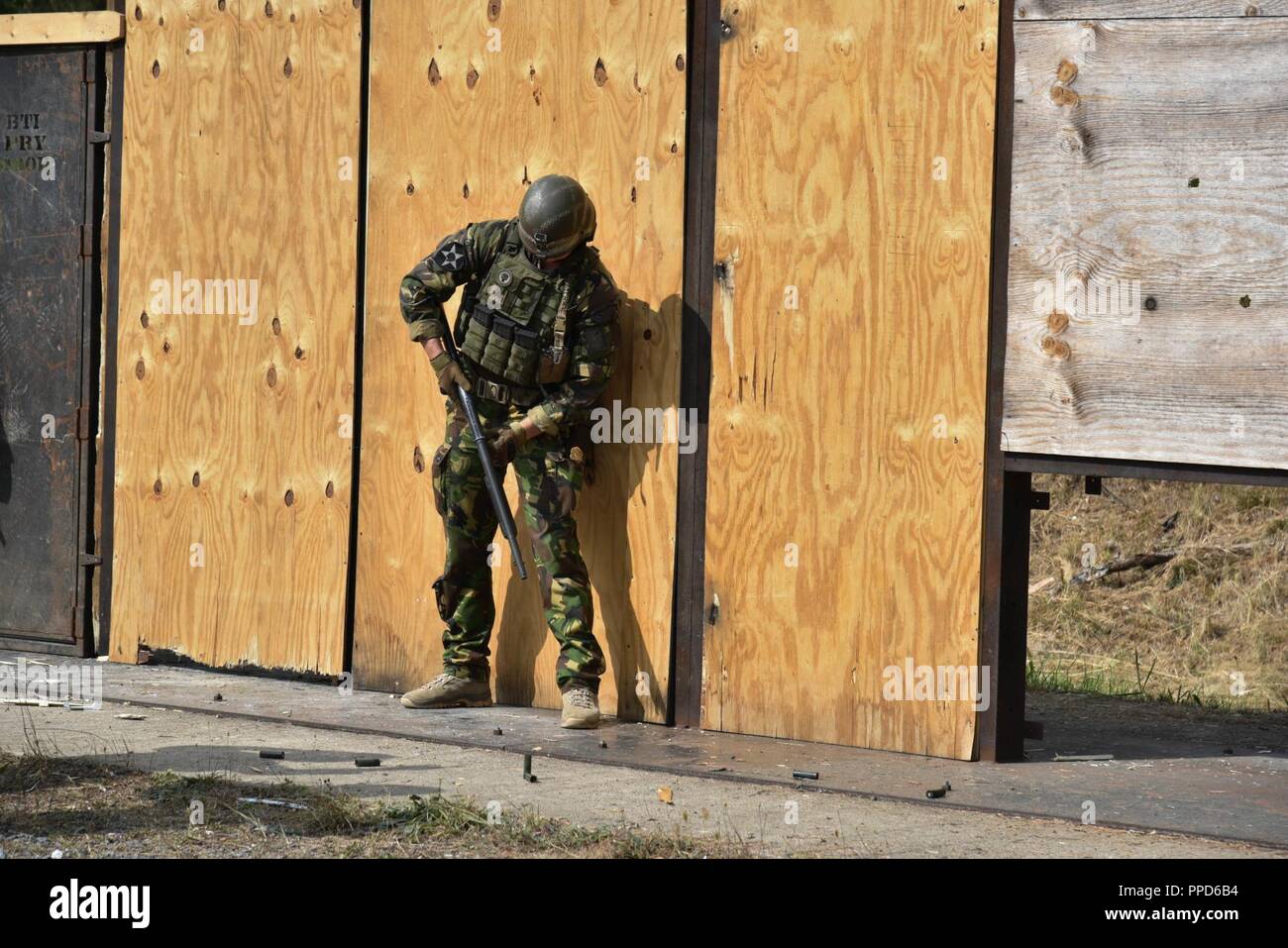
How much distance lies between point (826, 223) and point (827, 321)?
395mm

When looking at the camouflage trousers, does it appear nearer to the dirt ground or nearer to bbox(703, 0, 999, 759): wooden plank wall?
bbox(703, 0, 999, 759): wooden plank wall

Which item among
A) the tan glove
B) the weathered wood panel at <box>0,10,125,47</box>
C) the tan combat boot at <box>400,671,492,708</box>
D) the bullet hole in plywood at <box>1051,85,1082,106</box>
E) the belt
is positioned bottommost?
the tan combat boot at <box>400,671,492,708</box>

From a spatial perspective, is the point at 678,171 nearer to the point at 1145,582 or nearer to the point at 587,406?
the point at 587,406

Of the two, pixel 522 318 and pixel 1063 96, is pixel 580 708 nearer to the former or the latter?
pixel 522 318

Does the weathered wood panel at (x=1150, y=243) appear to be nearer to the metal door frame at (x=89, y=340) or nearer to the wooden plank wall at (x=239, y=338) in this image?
the wooden plank wall at (x=239, y=338)

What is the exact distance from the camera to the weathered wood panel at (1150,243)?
605 cm

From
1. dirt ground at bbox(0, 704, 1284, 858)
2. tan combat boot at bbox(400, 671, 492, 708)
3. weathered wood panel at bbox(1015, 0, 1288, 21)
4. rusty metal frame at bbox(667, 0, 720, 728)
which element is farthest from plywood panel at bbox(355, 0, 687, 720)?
weathered wood panel at bbox(1015, 0, 1288, 21)

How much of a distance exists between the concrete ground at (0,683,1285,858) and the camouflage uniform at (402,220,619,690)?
75 cm

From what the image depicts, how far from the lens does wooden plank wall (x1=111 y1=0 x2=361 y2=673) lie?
25.9 feet

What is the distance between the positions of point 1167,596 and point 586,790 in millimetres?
6053

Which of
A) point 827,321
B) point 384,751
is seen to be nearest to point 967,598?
point 827,321

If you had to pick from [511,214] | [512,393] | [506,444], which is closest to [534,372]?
[512,393]

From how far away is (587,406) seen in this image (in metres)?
7.04

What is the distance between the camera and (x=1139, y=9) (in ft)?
20.5
